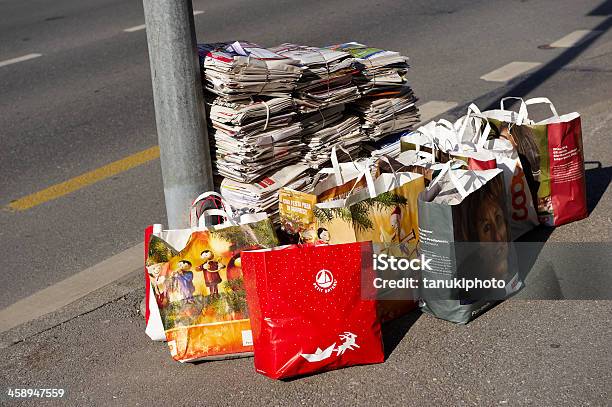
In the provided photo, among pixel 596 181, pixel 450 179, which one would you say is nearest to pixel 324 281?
pixel 450 179

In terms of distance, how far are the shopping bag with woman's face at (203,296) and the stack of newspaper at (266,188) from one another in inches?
23.8

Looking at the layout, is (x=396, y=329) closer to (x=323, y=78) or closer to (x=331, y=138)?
(x=331, y=138)

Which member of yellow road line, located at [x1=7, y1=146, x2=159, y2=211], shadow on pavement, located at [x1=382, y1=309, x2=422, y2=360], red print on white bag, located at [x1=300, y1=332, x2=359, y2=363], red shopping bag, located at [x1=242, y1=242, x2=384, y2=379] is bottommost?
yellow road line, located at [x1=7, y1=146, x2=159, y2=211]

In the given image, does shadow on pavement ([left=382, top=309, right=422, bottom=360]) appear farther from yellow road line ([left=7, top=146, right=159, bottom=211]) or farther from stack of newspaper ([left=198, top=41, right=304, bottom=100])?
yellow road line ([left=7, top=146, right=159, bottom=211])

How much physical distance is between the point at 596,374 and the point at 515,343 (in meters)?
0.39

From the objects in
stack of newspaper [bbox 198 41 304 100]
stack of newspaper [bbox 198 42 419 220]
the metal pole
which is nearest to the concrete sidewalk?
the metal pole

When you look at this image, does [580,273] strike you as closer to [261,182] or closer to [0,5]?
[261,182]

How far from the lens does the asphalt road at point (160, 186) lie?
3643 millimetres

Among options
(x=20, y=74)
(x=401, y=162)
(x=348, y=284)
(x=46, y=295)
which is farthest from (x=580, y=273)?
(x=20, y=74)

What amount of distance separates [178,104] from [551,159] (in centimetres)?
201

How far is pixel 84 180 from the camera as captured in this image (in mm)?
6430

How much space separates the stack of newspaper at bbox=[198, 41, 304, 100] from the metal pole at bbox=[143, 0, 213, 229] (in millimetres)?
116

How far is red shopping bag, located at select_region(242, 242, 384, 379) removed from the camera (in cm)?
→ 355

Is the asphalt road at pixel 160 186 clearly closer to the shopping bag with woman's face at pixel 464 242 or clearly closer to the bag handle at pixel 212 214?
the shopping bag with woman's face at pixel 464 242
